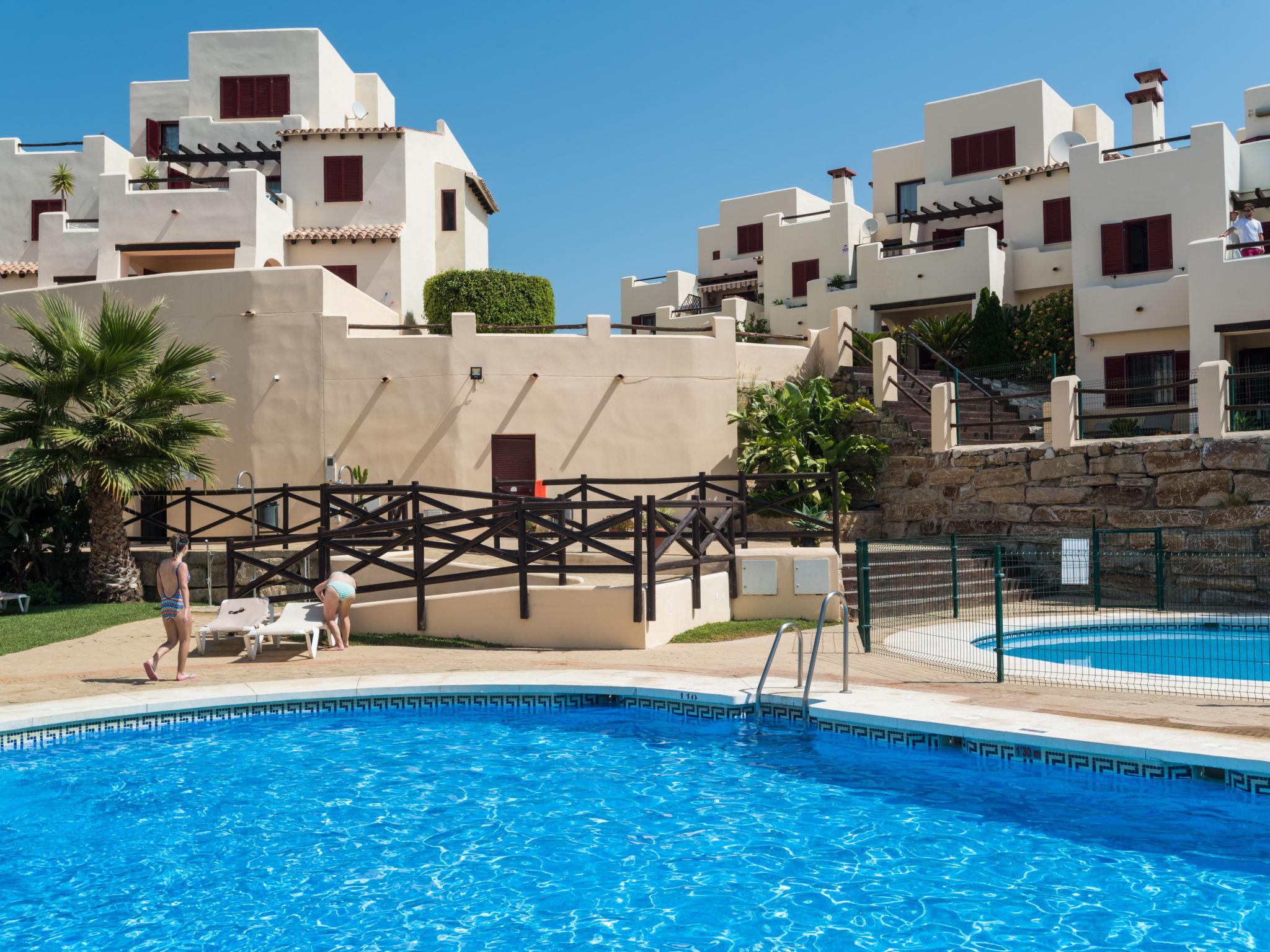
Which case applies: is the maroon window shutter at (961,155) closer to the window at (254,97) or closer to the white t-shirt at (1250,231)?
the white t-shirt at (1250,231)

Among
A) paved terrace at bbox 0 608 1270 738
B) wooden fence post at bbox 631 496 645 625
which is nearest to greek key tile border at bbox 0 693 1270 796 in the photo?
paved terrace at bbox 0 608 1270 738

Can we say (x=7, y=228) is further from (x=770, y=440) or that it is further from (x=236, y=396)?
(x=770, y=440)

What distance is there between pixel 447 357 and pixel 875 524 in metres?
9.24

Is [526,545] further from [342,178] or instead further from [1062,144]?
[1062,144]

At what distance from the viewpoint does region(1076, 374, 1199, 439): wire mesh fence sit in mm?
19812

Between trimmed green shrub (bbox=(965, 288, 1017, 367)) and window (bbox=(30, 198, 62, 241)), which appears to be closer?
trimmed green shrub (bbox=(965, 288, 1017, 367))

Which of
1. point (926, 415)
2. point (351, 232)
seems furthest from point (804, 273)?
point (351, 232)

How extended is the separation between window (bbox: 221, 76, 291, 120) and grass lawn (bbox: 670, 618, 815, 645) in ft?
83.0

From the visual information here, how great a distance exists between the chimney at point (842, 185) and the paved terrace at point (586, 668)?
27559mm

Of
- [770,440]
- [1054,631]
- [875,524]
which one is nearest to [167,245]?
[770,440]

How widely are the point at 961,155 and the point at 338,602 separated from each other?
27501 mm

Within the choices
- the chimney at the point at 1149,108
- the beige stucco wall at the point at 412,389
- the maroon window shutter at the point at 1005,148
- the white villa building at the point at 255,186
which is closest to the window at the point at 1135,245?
the chimney at the point at 1149,108

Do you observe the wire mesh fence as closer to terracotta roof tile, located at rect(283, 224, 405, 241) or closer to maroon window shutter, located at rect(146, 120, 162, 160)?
terracotta roof tile, located at rect(283, 224, 405, 241)

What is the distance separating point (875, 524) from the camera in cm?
2147
